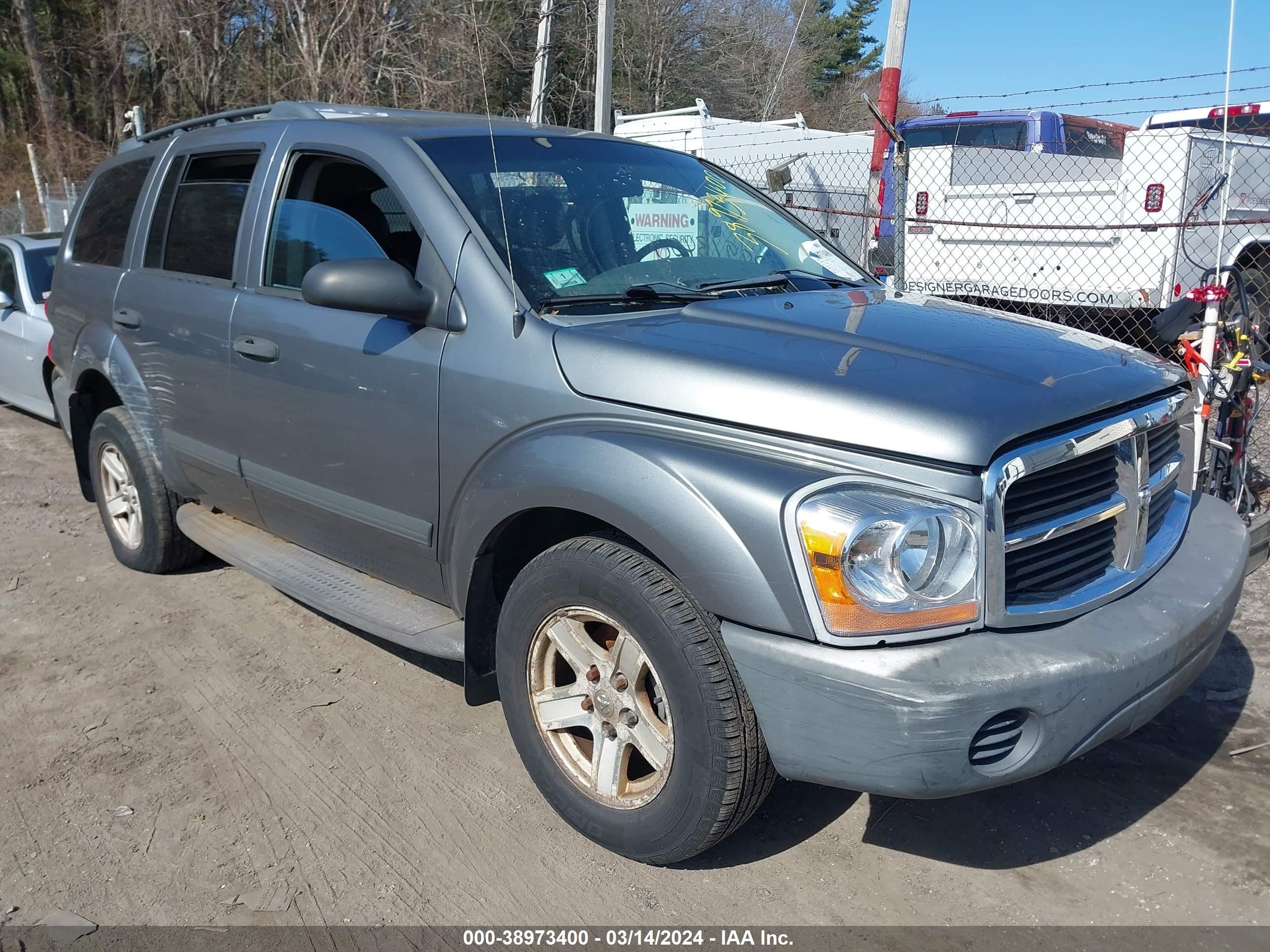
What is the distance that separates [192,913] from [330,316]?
1.84 meters

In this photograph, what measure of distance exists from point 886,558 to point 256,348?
249 centimetres

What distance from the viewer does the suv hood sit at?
91.1 inches

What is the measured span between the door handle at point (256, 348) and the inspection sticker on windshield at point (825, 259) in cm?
191

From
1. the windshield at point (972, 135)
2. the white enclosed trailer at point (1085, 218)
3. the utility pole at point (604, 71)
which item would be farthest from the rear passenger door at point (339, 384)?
the windshield at point (972, 135)

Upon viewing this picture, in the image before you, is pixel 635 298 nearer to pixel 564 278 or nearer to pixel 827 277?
pixel 564 278

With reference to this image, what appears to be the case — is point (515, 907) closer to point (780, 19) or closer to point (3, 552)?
point (3, 552)

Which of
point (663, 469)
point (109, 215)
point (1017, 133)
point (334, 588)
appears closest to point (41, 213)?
point (1017, 133)

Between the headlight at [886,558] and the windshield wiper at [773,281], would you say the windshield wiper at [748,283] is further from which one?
the headlight at [886,558]

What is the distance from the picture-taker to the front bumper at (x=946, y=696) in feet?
7.23

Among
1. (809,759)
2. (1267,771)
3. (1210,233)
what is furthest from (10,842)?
(1210,233)

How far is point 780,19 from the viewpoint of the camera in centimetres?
3728

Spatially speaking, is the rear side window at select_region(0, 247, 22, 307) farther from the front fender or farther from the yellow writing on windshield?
the front fender

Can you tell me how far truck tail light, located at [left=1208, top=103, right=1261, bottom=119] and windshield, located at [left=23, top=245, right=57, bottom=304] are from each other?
Result: 10832mm

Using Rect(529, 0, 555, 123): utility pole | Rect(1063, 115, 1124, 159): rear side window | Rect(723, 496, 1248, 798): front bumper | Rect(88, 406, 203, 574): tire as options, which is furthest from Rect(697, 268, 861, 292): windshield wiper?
Rect(1063, 115, 1124, 159): rear side window
